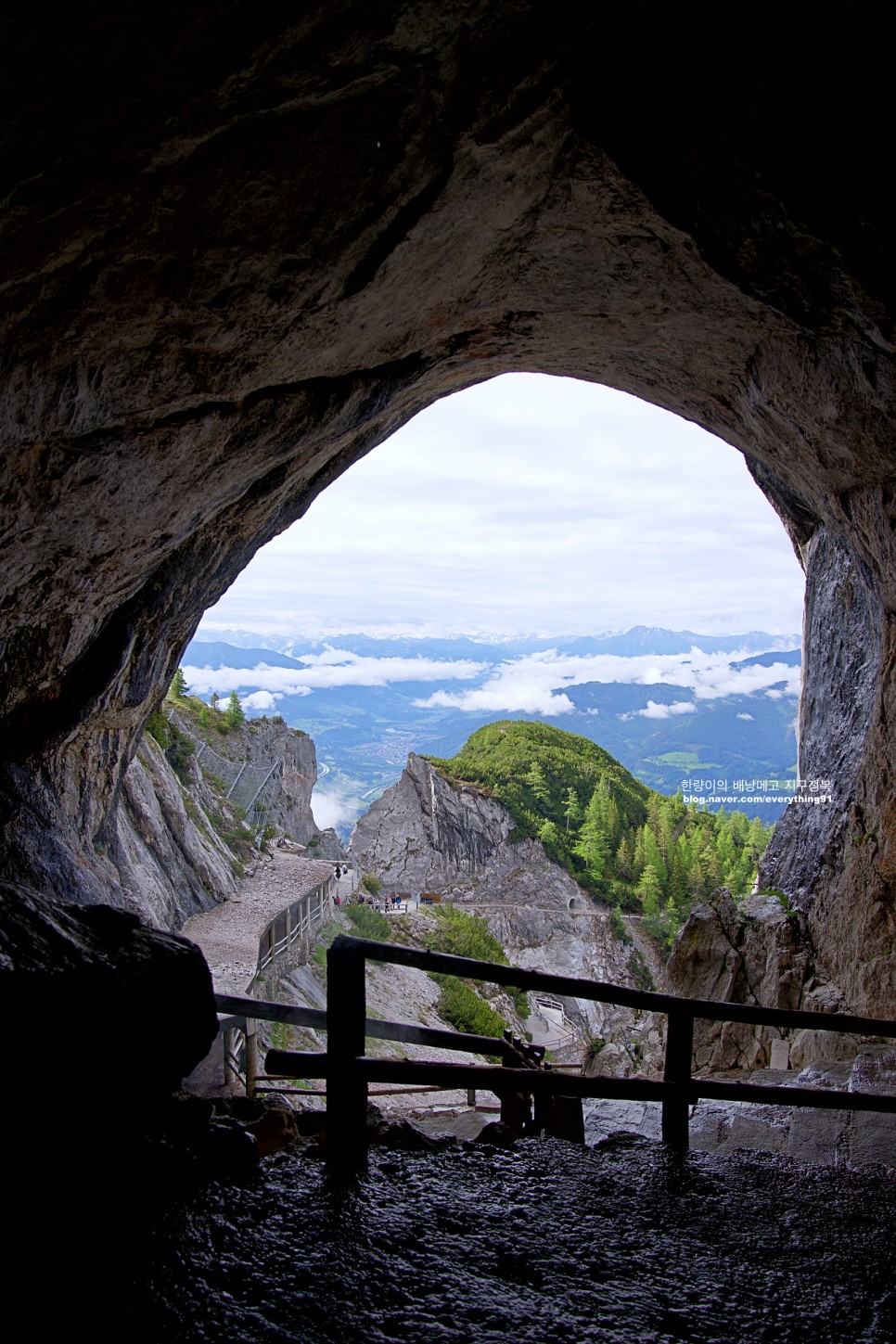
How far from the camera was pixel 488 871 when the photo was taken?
4519cm

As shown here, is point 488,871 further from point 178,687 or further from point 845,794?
point 845,794

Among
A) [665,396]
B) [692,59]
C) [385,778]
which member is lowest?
[385,778]

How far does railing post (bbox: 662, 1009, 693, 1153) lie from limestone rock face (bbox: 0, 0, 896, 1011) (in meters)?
4.09

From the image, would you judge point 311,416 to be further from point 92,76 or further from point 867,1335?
point 867,1335

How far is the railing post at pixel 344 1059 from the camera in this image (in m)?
3.53

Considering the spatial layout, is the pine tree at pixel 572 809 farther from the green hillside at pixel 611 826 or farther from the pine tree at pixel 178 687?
the pine tree at pixel 178 687

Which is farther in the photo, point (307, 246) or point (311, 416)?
point (311, 416)

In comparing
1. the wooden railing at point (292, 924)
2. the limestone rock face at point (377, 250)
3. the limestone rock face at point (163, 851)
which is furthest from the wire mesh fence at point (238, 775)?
the limestone rock face at point (377, 250)

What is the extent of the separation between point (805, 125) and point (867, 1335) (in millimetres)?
5152

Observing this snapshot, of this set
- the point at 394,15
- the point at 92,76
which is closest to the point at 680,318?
the point at 394,15

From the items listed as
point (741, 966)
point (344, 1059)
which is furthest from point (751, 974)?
point (344, 1059)

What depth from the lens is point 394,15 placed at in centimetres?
321

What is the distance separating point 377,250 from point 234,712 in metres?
35.7

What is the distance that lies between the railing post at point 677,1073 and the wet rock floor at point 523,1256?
16cm
